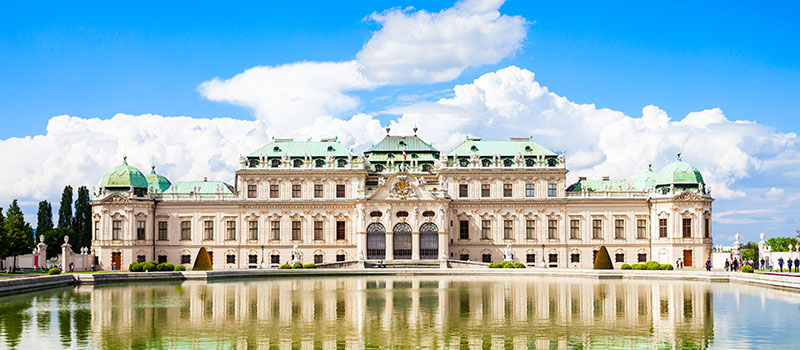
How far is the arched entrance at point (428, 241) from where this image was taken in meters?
86.1

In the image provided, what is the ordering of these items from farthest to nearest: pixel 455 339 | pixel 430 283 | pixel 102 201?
pixel 102 201 < pixel 430 283 < pixel 455 339

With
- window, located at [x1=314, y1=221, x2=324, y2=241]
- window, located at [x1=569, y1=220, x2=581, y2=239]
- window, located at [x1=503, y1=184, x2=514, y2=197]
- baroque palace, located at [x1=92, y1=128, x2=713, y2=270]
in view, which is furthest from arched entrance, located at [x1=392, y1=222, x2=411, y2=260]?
window, located at [x1=569, y1=220, x2=581, y2=239]

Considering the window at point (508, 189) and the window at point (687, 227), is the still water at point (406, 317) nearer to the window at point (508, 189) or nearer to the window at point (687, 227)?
the window at point (687, 227)

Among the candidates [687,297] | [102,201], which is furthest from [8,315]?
[102,201]

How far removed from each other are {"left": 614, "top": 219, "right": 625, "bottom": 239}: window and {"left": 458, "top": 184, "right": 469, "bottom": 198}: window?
16.3 meters

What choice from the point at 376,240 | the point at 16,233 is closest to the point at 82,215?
the point at 16,233

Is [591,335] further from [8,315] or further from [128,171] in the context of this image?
[128,171]

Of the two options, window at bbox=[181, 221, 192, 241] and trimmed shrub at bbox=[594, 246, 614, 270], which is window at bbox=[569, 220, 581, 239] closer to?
trimmed shrub at bbox=[594, 246, 614, 270]

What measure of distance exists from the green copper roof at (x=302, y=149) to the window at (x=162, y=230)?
11.9 m

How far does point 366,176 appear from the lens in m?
89.5

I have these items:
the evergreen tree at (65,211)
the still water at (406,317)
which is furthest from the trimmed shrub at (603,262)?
the evergreen tree at (65,211)

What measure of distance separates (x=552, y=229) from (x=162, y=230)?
4173 cm

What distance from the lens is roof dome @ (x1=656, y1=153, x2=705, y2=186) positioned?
87062mm

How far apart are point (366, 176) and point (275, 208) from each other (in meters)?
10.3
